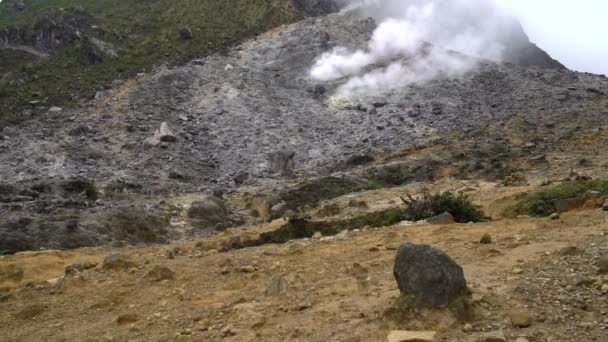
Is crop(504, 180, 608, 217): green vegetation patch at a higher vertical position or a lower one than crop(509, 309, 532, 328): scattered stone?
higher

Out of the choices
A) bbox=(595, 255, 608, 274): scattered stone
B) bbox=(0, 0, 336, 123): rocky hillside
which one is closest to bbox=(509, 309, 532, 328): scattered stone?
bbox=(595, 255, 608, 274): scattered stone

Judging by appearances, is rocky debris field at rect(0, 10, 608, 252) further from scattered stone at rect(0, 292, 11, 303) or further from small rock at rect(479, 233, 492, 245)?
small rock at rect(479, 233, 492, 245)

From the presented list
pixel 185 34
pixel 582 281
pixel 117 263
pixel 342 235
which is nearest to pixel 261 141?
pixel 342 235

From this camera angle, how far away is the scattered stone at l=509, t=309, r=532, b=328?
4.57 meters

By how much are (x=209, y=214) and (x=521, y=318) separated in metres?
10.7

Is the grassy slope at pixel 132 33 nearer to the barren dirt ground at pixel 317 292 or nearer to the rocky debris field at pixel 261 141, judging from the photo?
the rocky debris field at pixel 261 141

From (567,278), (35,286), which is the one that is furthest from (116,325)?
(567,278)

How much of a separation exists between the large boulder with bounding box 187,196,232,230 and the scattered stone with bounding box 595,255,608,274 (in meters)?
9.63

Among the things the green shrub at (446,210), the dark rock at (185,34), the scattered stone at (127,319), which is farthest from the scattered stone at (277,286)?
the dark rock at (185,34)

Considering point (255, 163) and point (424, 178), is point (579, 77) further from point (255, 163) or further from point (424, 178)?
point (255, 163)

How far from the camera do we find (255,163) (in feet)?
68.2

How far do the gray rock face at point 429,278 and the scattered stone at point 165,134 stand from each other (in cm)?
1737

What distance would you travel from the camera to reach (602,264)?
534 cm

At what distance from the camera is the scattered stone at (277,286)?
643 cm
